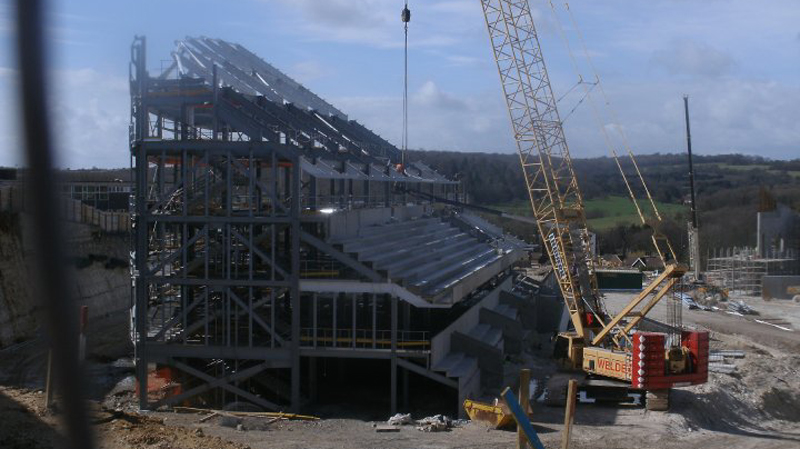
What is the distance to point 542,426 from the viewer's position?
71.4ft

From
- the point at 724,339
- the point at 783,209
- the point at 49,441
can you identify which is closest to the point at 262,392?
the point at 49,441

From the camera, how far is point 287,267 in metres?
24.2

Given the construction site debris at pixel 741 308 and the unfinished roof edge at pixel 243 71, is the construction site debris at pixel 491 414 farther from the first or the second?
the construction site debris at pixel 741 308

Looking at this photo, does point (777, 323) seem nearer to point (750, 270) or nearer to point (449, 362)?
point (750, 270)

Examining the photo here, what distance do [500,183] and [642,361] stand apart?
308 ft

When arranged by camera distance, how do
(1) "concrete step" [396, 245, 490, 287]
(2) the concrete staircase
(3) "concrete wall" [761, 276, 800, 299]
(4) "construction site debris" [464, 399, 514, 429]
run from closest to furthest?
(4) "construction site debris" [464, 399, 514, 429] < (2) the concrete staircase < (1) "concrete step" [396, 245, 490, 287] < (3) "concrete wall" [761, 276, 800, 299]

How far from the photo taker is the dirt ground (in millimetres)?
16172

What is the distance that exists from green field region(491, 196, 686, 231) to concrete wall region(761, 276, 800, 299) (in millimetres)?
35837

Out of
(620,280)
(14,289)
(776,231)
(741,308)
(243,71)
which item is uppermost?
(243,71)

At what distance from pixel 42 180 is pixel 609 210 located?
350 feet

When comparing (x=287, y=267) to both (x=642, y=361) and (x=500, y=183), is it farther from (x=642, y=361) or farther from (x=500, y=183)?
(x=500, y=183)

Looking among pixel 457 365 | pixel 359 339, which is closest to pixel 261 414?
pixel 359 339

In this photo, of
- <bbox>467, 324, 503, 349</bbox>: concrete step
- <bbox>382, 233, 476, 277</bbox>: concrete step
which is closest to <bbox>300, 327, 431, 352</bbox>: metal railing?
<bbox>382, 233, 476, 277</bbox>: concrete step

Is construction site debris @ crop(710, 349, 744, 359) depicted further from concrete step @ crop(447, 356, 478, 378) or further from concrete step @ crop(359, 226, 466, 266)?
concrete step @ crop(447, 356, 478, 378)
